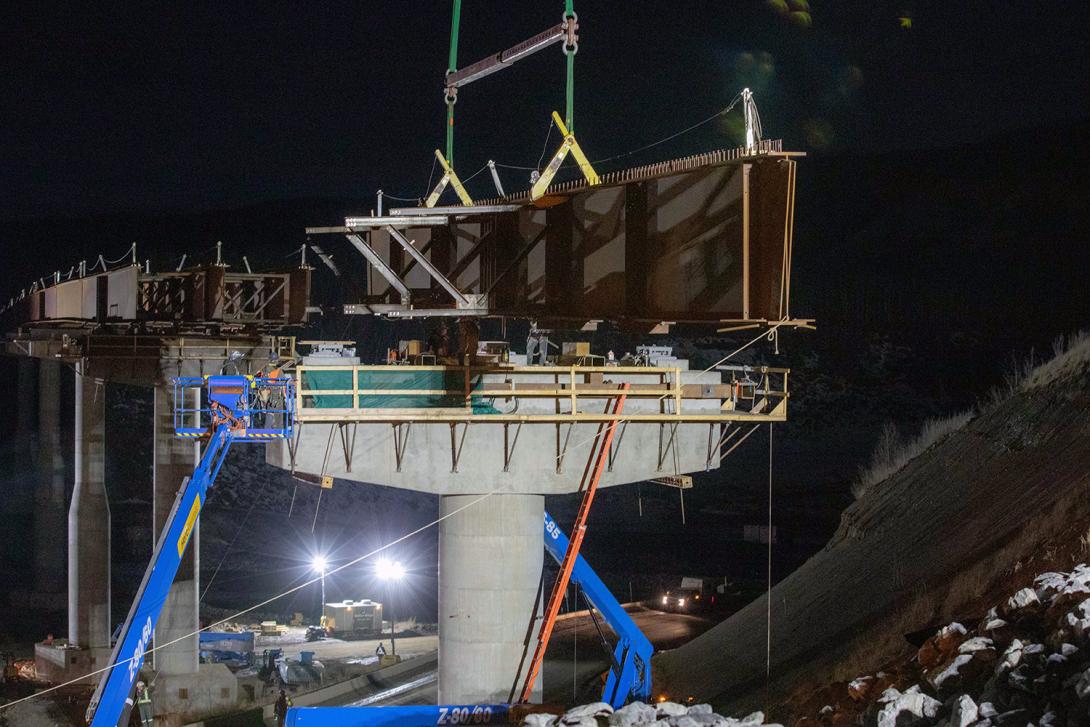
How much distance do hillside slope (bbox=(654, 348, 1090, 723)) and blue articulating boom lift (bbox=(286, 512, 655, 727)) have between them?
1.59 meters

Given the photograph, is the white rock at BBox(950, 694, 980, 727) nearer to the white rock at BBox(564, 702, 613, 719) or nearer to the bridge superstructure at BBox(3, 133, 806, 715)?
the white rock at BBox(564, 702, 613, 719)

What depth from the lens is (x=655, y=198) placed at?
18.1m

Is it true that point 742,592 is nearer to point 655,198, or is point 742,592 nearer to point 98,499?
point 98,499

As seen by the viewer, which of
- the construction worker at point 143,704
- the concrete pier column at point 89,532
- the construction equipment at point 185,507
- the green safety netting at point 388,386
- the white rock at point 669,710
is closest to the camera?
the white rock at point 669,710

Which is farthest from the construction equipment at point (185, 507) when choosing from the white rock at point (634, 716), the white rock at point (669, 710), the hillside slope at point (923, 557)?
the hillside slope at point (923, 557)

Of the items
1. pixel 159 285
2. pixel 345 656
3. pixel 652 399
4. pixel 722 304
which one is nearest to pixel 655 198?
pixel 722 304

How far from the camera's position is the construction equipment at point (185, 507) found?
17.9 metres

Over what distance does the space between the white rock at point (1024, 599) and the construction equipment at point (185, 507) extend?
10907mm

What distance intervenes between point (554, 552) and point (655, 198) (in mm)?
7880

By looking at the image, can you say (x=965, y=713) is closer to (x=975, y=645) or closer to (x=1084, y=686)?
(x=1084, y=686)

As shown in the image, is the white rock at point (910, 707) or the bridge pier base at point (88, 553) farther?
the bridge pier base at point (88, 553)

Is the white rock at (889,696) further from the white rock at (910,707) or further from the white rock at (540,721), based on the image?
the white rock at (540,721)

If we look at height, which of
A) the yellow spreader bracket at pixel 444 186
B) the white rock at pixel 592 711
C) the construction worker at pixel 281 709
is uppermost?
the yellow spreader bracket at pixel 444 186

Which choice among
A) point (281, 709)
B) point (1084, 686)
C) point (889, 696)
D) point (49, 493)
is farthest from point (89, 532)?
point (1084, 686)
